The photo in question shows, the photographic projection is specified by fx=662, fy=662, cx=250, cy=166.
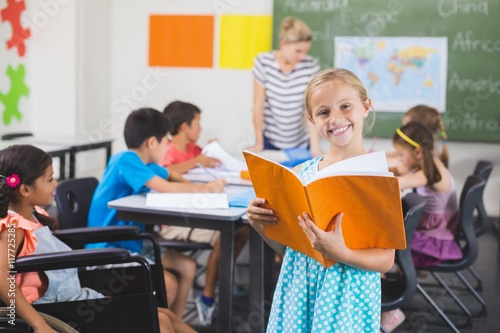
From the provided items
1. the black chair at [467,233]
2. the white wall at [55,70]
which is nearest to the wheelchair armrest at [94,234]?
the black chair at [467,233]

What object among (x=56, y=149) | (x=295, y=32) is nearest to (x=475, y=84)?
(x=295, y=32)

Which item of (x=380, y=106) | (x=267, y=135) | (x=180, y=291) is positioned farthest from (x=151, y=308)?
(x=380, y=106)

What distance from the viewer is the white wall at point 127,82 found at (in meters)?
5.28

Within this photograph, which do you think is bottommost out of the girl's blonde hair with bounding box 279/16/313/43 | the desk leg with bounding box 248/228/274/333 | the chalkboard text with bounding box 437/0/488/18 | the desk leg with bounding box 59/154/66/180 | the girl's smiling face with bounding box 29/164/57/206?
the desk leg with bounding box 248/228/274/333

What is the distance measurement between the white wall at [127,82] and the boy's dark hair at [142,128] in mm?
2631

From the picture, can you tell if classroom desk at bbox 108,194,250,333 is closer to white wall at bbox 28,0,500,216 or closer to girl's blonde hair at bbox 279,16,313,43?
girl's blonde hair at bbox 279,16,313,43

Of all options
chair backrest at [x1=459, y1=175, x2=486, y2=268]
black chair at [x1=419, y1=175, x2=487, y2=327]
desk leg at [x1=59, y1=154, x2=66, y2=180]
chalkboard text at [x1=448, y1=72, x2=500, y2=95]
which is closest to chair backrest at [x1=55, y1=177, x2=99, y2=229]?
desk leg at [x1=59, y1=154, x2=66, y2=180]

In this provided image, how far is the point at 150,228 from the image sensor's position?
302 cm

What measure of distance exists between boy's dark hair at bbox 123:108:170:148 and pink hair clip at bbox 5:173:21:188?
0.94 metres

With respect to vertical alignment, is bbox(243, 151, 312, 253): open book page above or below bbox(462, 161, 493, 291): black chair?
above

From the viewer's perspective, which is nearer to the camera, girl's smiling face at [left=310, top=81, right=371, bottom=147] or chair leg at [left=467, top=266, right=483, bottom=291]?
girl's smiling face at [left=310, top=81, right=371, bottom=147]

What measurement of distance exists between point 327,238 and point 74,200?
5.19 feet

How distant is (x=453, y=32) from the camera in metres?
5.18

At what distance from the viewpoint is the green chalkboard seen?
5.13 metres
